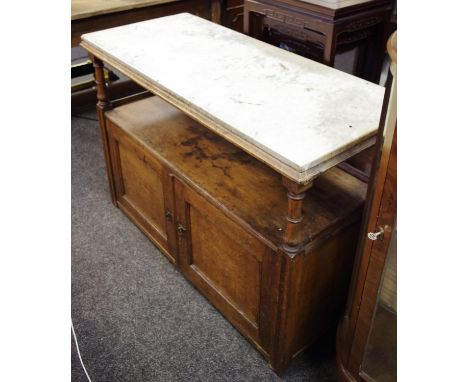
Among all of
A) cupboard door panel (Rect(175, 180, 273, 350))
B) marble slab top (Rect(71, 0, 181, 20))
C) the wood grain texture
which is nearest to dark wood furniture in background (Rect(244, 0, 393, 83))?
marble slab top (Rect(71, 0, 181, 20))

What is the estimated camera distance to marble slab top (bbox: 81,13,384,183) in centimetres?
117

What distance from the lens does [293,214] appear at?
3.97ft

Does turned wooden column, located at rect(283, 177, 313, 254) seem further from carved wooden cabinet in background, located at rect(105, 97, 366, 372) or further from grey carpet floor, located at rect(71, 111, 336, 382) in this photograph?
grey carpet floor, located at rect(71, 111, 336, 382)

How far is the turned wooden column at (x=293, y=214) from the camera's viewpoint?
1.16m

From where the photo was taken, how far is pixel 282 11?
2396 millimetres

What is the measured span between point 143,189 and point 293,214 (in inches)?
36.3

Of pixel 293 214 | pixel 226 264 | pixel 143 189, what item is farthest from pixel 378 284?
pixel 143 189

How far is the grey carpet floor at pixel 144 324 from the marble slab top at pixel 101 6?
1067mm

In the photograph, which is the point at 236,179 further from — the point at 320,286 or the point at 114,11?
the point at 114,11

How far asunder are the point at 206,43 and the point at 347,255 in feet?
3.05
